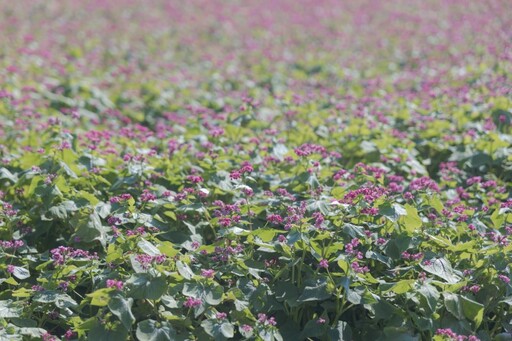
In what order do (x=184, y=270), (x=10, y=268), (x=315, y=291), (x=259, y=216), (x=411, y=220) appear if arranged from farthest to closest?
(x=259, y=216) → (x=411, y=220) → (x=10, y=268) → (x=315, y=291) → (x=184, y=270)

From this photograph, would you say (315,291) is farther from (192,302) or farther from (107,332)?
(107,332)

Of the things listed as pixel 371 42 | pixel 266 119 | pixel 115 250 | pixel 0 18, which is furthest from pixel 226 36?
pixel 115 250

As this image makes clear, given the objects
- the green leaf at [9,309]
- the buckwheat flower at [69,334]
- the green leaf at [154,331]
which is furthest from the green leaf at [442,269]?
the green leaf at [9,309]

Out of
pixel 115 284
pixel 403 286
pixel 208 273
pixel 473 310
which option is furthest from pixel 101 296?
pixel 473 310

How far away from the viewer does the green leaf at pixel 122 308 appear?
3.64 metres

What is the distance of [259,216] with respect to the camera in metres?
4.82

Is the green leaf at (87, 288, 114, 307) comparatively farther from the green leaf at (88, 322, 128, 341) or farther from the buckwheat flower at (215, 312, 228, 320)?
the buckwheat flower at (215, 312, 228, 320)

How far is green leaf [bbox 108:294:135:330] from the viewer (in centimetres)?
364

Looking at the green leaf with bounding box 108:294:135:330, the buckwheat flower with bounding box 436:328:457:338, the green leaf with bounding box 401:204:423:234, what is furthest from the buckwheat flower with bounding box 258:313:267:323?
the green leaf with bounding box 401:204:423:234

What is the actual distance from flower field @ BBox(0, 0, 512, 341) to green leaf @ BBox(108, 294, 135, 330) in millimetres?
10

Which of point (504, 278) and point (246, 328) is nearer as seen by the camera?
point (246, 328)

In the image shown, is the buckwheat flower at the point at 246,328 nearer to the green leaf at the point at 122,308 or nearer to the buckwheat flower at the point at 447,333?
the green leaf at the point at 122,308

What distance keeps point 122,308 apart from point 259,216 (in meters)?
1.40

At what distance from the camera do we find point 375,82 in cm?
978
